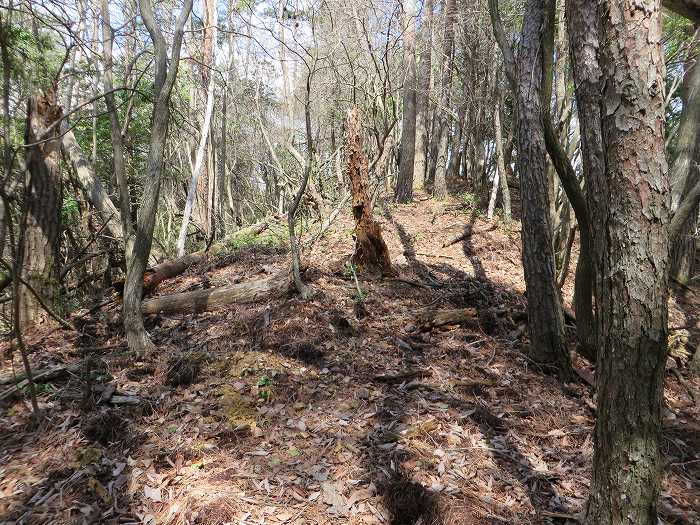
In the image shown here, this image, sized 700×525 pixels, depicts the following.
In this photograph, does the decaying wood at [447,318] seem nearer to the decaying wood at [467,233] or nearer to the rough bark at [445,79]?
the decaying wood at [467,233]

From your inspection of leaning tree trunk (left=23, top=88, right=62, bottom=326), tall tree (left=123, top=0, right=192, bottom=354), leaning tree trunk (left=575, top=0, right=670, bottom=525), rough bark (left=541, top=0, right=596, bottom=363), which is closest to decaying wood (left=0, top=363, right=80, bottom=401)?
tall tree (left=123, top=0, right=192, bottom=354)

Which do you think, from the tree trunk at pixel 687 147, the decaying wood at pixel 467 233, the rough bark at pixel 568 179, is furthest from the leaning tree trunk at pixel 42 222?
the tree trunk at pixel 687 147

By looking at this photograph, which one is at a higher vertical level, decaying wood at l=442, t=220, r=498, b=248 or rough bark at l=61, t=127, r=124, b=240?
rough bark at l=61, t=127, r=124, b=240

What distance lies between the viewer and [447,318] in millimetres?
5289

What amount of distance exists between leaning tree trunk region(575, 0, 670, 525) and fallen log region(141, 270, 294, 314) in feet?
14.0

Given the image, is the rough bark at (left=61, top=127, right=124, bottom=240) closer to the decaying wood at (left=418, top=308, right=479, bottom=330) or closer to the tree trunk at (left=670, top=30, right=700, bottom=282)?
the decaying wood at (left=418, top=308, right=479, bottom=330)

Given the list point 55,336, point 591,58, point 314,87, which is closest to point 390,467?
point 591,58

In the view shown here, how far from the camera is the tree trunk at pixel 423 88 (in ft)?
37.4

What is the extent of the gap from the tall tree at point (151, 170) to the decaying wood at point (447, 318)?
329 centimetres

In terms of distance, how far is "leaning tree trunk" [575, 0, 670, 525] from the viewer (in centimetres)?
176

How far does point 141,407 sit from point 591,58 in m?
4.10

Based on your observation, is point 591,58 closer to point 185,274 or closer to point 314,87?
point 185,274

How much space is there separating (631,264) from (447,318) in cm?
351

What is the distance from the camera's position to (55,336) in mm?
4816
